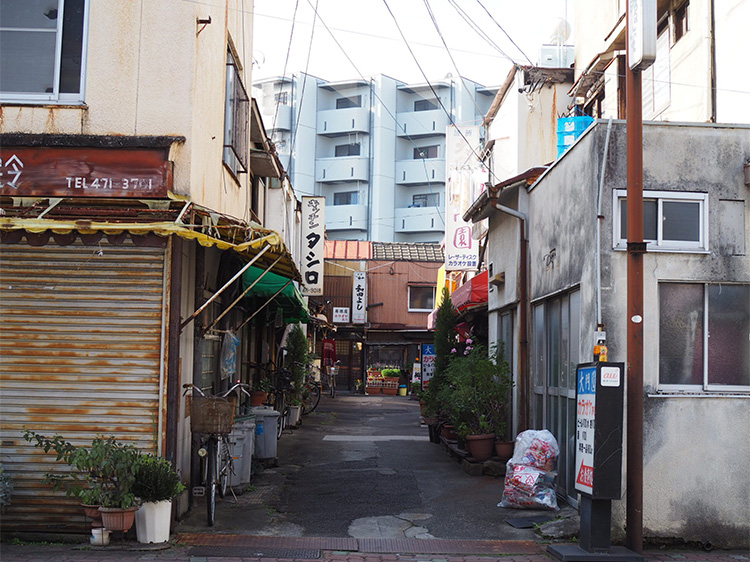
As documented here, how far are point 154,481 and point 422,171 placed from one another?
46.2 metres

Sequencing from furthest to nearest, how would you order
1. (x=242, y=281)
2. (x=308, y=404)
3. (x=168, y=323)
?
(x=308, y=404)
(x=242, y=281)
(x=168, y=323)

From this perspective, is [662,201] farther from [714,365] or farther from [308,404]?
[308,404]

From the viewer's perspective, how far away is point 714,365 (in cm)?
841

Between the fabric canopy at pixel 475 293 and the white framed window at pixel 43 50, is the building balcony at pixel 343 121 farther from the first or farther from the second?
the white framed window at pixel 43 50

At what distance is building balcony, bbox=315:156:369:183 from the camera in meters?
52.5

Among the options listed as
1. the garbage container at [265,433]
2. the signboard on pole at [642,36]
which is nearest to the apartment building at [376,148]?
the garbage container at [265,433]

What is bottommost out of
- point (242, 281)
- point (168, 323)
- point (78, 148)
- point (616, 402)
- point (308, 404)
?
point (308, 404)

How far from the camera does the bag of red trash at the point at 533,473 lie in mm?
9531

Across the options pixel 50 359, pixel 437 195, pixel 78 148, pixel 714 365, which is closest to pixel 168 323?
pixel 50 359

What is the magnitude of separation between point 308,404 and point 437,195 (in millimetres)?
30407

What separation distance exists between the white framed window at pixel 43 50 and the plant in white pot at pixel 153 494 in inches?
159

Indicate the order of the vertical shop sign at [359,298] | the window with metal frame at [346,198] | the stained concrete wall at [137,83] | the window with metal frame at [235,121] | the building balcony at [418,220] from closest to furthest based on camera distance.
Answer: the stained concrete wall at [137,83] < the window with metal frame at [235,121] < the vertical shop sign at [359,298] < the building balcony at [418,220] < the window with metal frame at [346,198]

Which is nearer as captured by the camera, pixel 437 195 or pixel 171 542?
pixel 171 542

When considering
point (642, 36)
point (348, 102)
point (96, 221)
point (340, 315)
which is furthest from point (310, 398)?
point (348, 102)
